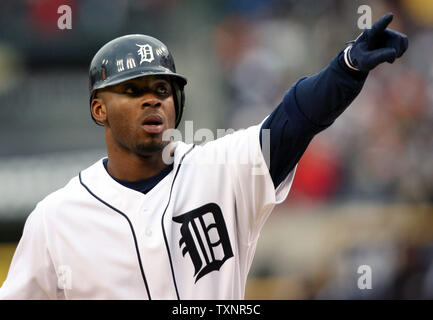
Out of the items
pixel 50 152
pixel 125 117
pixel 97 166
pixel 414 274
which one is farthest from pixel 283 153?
pixel 50 152

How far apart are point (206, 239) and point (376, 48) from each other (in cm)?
83

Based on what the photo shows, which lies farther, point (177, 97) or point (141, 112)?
point (177, 97)

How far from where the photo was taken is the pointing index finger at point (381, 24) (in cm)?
213

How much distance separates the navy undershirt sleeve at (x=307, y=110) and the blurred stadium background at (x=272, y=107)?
3.35m

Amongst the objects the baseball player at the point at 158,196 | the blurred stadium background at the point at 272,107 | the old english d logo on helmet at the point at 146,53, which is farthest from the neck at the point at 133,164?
the blurred stadium background at the point at 272,107

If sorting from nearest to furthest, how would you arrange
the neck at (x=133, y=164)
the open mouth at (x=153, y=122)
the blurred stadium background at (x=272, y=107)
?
1. the open mouth at (x=153, y=122)
2. the neck at (x=133, y=164)
3. the blurred stadium background at (x=272, y=107)

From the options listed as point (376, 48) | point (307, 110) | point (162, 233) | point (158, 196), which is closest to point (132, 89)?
point (158, 196)

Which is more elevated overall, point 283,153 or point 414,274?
point 283,153

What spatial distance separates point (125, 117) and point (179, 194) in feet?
1.10

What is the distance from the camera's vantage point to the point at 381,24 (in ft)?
7.08

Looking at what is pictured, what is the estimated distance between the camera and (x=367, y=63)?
2.19 m

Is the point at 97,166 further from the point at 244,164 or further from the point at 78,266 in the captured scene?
the point at 244,164

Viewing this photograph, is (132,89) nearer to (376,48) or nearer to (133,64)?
(133,64)

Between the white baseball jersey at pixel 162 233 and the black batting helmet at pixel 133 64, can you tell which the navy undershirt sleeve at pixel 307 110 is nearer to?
the white baseball jersey at pixel 162 233
